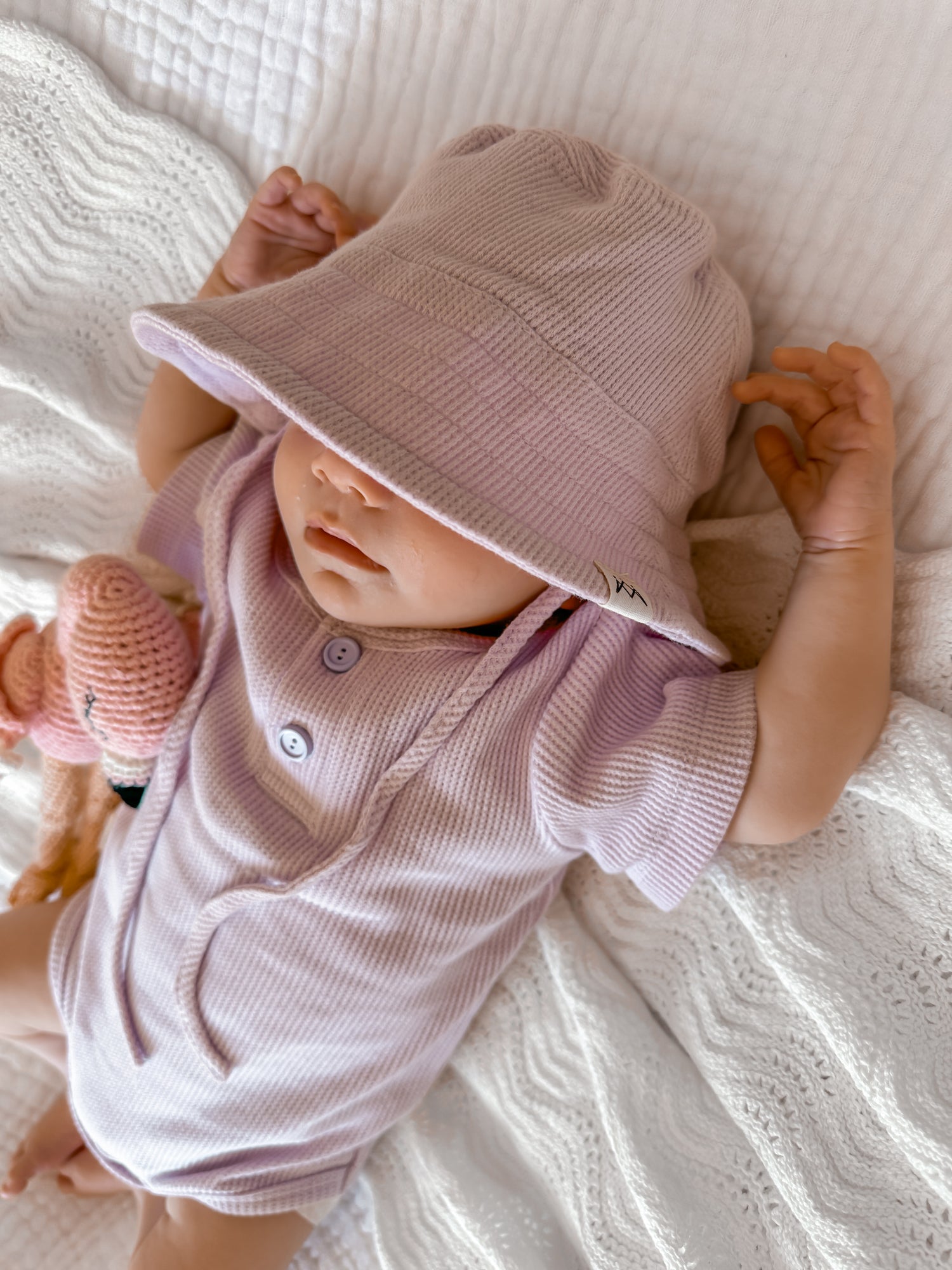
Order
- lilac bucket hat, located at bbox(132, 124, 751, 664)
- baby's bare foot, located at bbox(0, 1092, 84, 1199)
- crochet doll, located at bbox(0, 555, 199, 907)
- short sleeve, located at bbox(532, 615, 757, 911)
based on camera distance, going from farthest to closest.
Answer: baby's bare foot, located at bbox(0, 1092, 84, 1199) → crochet doll, located at bbox(0, 555, 199, 907) → short sleeve, located at bbox(532, 615, 757, 911) → lilac bucket hat, located at bbox(132, 124, 751, 664)

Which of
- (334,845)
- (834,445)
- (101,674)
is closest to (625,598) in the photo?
(834,445)

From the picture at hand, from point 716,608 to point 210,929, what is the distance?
64 centimetres

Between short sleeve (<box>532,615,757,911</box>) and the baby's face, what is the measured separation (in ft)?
0.38

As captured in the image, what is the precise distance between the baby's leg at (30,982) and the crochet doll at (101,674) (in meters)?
0.19

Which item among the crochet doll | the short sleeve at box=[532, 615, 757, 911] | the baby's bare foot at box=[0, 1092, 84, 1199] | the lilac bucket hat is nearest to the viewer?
the lilac bucket hat

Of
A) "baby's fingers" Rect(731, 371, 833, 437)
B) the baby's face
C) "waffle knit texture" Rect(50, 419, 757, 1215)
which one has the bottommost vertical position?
"waffle knit texture" Rect(50, 419, 757, 1215)

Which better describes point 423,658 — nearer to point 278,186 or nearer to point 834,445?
point 834,445

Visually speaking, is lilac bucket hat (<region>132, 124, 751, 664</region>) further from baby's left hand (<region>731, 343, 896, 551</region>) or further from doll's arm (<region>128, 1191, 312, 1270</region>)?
doll's arm (<region>128, 1191, 312, 1270</region>)

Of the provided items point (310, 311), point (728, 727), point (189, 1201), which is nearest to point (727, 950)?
point (728, 727)

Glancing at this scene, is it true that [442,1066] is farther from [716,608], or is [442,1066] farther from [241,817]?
[716,608]

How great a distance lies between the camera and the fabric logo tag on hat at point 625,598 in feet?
2.58

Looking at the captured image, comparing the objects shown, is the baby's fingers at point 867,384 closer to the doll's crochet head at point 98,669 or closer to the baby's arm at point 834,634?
the baby's arm at point 834,634

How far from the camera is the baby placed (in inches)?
31.8

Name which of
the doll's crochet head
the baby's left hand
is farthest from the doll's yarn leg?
the baby's left hand
